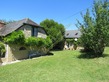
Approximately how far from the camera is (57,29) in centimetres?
3672

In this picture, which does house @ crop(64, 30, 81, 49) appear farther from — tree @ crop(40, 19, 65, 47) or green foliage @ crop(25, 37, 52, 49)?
green foliage @ crop(25, 37, 52, 49)

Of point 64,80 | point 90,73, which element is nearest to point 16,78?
point 64,80

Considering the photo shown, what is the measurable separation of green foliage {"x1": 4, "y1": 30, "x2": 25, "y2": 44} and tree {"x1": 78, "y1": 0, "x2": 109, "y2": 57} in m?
8.76

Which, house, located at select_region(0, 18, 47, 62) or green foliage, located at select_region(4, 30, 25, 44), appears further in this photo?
house, located at select_region(0, 18, 47, 62)

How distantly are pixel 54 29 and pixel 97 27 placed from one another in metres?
17.8

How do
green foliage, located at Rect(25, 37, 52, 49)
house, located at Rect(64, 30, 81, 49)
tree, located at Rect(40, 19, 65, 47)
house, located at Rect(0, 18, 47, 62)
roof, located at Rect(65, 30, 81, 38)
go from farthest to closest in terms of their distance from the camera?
roof, located at Rect(65, 30, 81, 38) → house, located at Rect(64, 30, 81, 49) → tree, located at Rect(40, 19, 65, 47) → green foliage, located at Rect(25, 37, 52, 49) → house, located at Rect(0, 18, 47, 62)

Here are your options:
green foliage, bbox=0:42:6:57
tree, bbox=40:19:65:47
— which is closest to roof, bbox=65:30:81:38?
tree, bbox=40:19:65:47

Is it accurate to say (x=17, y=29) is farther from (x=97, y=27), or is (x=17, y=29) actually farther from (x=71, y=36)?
(x=71, y=36)

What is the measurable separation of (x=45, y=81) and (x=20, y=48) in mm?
13038

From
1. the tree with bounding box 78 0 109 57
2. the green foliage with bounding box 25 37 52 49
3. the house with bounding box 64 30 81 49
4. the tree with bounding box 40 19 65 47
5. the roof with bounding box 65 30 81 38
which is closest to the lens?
the tree with bounding box 78 0 109 57

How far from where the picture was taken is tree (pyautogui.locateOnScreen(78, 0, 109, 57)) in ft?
60.5

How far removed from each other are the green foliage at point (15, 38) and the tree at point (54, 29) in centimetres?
1404

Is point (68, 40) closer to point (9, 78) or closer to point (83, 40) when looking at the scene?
point (83, 40)

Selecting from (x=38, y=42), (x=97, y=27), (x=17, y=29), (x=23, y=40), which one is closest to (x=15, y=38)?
(x=23, y=40)
